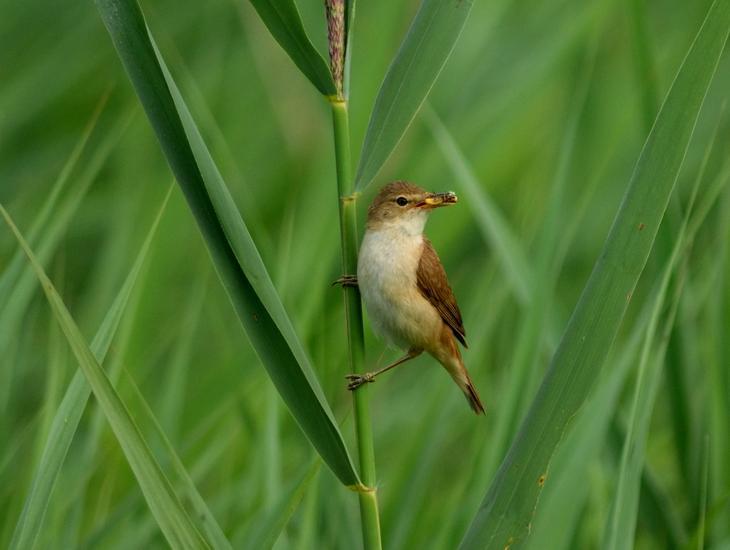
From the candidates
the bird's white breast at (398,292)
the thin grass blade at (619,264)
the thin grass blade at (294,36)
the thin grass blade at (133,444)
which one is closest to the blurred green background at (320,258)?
the bird's white breast at (398,292)

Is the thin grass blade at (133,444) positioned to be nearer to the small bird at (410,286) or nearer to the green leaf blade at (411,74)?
the green leaf blade at (411,74)

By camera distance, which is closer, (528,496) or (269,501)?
(528,496)

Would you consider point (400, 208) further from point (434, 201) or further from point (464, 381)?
point (464, 381)

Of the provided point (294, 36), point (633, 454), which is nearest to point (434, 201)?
point (633, 454)

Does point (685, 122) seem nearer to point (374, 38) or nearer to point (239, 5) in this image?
point (374, 38)

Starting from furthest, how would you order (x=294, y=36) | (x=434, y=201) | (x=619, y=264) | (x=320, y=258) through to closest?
(x=320, y=258), (x=434, y=201), (x=294, y=36), (x=619, y=264)

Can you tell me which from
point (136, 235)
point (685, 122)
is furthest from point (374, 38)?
point (685, 122)
